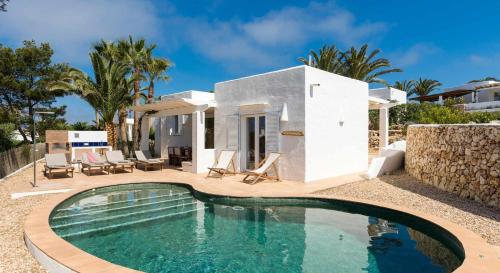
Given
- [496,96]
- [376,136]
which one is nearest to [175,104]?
[376,136]

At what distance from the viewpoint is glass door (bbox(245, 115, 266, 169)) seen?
42.1 ft

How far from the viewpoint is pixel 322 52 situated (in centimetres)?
2609

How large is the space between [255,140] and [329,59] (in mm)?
15505

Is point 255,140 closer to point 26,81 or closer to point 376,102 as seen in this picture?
point 376,102

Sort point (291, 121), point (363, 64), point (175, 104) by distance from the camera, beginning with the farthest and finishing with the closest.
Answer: point (363, 64)
point (175, 104)
point (291, 121)

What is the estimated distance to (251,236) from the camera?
6590 mm

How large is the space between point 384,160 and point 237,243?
27.2 ft

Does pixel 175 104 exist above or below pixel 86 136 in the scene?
above

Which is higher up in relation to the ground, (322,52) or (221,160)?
(322,52)

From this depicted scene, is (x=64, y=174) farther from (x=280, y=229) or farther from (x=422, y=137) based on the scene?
(x=422, y=137)

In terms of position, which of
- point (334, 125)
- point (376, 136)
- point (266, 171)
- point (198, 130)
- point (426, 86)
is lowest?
point (266, 171)

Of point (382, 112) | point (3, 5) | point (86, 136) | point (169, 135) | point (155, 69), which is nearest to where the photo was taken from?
point (3, 5)

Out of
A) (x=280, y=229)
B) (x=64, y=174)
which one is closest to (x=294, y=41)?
(x=64, y=174)

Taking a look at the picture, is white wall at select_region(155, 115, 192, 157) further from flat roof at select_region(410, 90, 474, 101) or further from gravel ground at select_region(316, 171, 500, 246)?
flat roof at select_region(410, 90, 474, 101)
